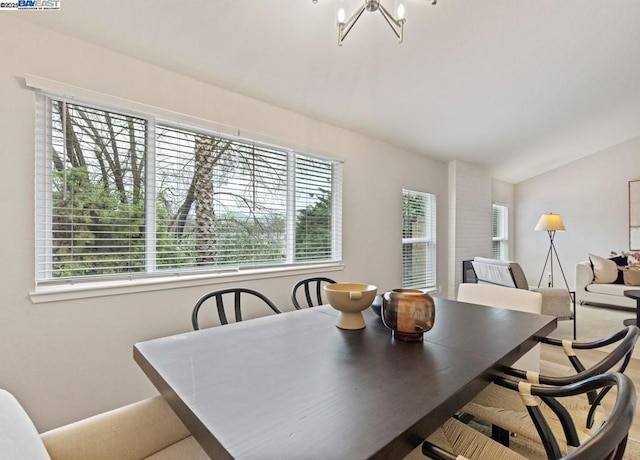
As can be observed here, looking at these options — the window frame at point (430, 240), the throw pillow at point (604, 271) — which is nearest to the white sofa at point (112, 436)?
the window frame at point (430, 240)

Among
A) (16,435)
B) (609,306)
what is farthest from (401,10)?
(609,306)

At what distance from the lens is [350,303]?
1.40 metres

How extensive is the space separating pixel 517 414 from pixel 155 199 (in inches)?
88.8

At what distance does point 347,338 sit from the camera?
133cm

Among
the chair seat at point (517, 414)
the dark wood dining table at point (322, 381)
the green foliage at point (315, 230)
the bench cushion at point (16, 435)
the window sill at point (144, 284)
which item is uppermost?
the green foliage at point (315, 230)

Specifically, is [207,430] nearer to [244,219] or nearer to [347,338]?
[347,338]

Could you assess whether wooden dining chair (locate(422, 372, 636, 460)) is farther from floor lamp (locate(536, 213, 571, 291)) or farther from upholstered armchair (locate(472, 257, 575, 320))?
floor lamp (locate(536, 213, 571, 291))

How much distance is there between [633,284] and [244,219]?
18.9 feet

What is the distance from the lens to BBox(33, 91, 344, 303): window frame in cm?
176

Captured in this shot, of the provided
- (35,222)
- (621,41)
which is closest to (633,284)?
(621,41)

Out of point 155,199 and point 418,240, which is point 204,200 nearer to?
point 155,199

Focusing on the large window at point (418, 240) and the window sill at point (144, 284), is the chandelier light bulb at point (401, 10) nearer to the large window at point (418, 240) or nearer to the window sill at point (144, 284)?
the window sill at point (144, 284)

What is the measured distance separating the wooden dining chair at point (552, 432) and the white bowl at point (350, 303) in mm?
510

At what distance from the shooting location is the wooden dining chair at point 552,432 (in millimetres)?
559
